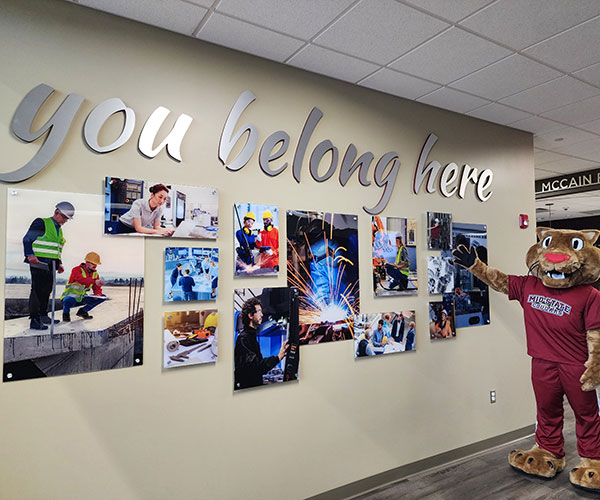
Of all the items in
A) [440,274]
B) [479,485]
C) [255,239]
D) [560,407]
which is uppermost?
[255,239]

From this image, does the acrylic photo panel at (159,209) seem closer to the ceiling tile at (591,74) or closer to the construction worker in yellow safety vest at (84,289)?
the construction worker in yellow safety vest at (84,289)

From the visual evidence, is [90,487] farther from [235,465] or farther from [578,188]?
[578,188]

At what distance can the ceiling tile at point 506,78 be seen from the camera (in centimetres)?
268

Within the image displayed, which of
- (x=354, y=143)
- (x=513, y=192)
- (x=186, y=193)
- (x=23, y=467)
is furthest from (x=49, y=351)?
(x=513, y=192)

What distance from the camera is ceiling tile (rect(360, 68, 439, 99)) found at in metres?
2.82

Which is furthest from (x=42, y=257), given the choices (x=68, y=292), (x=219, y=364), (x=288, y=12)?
(x=288, y=12)

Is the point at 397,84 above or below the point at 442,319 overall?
above

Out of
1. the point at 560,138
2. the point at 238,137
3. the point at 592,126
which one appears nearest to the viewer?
the point at 238,137

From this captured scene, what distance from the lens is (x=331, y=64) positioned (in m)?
2.66

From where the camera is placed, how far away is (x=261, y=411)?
2.50 m

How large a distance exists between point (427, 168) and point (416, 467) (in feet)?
7.05

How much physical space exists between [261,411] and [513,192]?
2.88m

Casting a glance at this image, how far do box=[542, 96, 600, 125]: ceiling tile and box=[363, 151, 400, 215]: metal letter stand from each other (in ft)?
4.58

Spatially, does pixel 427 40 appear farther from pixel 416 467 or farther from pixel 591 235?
pixel 416 467
